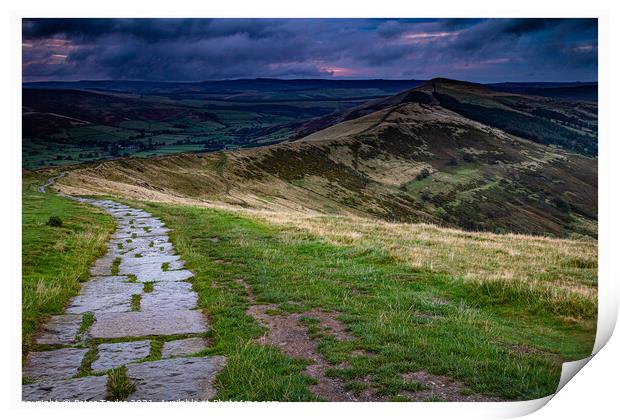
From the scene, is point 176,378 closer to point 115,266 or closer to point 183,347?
point 183,347

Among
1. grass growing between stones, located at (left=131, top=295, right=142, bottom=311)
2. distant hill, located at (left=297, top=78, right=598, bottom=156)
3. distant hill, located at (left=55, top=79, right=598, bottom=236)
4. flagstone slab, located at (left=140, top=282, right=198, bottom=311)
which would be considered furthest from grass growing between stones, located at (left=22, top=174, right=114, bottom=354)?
distant hill, located at (left=55, top=79, right=598, bottom=236)

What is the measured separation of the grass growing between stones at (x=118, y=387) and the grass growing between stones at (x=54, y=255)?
2282 mm

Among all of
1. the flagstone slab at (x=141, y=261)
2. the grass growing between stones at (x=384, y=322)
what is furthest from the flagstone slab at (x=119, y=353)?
the flagstone slab at (x=141, y=261)

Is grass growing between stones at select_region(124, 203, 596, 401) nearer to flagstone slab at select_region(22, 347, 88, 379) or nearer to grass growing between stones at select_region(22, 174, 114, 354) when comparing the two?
flagstone slab at select_region(22, 347, 88, 379)

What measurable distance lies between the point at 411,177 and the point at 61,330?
426 ft

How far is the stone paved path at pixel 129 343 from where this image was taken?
308 inches

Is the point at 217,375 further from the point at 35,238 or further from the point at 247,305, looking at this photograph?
the point at 35,238

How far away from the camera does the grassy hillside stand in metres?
86.1

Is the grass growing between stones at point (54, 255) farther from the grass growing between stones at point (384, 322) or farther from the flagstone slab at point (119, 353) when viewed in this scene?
the grass growing between stones at point (384, 322)

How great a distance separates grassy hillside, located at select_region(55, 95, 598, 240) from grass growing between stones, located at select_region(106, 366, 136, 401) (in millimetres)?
60615

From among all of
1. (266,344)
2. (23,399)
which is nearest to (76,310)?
(23,399)

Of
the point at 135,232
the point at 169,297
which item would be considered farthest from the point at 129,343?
the point at 135,232
